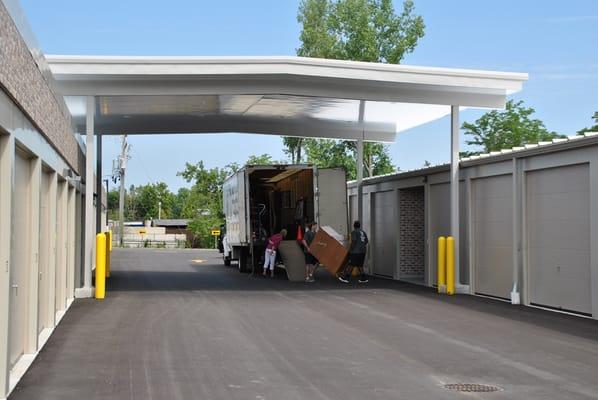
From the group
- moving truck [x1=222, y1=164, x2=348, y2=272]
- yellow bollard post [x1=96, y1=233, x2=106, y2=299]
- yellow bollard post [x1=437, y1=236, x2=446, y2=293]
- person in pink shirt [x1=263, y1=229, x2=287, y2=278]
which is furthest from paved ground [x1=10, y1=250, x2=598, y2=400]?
person in pink shirt [x1=263, y1=229, x2=287, y2=278]

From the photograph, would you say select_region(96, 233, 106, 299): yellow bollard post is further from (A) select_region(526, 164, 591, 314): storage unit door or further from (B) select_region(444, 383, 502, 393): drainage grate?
(B) select_region(444, 383, 502, 393): drainage grate

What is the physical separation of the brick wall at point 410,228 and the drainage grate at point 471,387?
56.9 ft

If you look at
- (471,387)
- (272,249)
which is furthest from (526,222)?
(272,249)

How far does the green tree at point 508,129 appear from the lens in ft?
162

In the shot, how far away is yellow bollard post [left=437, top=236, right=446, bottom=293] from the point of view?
21.1 meters

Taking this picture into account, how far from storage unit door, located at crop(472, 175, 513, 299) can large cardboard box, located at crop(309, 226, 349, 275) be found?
4236mm

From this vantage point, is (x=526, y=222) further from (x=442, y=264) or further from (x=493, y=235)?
(x=442, y=264)

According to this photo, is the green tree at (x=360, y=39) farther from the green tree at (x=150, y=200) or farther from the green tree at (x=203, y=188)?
the green tree at (x=150, y=200)

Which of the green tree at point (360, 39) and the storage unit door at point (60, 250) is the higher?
the green tree at point (360, 39)

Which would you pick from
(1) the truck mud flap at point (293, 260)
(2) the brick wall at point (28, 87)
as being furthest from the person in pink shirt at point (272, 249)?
(2) the brick wall at point (28, 87)

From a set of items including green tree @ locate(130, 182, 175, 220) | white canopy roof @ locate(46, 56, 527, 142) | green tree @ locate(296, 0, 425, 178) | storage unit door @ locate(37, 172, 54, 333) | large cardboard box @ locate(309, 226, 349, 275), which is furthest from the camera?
green tree @ locate(130, 182, 175, 220)

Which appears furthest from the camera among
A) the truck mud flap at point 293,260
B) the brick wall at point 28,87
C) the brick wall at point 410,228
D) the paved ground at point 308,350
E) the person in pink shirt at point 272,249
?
the brick wall at point 410,228

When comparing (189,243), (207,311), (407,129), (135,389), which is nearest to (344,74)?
(207,311)

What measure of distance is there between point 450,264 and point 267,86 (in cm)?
613
